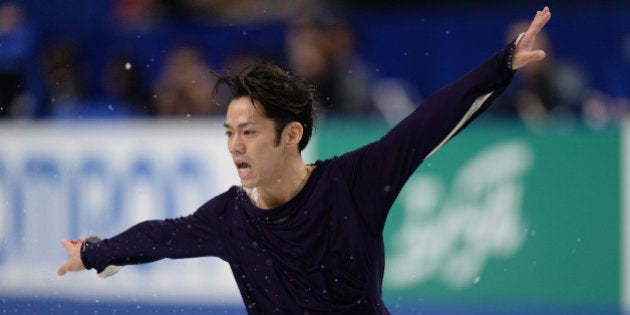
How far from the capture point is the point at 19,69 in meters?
11.5

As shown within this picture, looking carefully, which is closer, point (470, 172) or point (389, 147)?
point (389, 147)

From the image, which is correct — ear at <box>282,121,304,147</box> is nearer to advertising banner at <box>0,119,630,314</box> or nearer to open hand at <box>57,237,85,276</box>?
open hand at <box>57,237,85,276</box>

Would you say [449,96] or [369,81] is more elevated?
[369,81]

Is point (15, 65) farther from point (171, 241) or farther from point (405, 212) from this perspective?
point (171, 241)

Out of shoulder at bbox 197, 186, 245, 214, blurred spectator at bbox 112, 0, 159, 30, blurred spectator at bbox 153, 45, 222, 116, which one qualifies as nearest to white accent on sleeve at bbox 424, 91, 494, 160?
shoulder at bbox 197, 186, 245, 214

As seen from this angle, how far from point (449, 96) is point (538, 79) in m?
5.13

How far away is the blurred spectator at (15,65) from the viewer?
11344mm

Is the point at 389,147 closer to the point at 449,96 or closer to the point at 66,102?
the point at 449,96

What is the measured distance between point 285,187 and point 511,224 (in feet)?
15.4

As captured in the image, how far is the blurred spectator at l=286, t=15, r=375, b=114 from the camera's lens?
10.4 m

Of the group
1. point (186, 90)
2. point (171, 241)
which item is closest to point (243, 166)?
point (171, 241)

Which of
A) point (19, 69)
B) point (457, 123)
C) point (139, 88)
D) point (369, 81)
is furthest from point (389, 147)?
point (19, 69)

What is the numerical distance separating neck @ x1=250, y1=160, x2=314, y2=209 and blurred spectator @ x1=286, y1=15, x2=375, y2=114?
4836 millimetres

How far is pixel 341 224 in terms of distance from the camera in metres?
5.33
